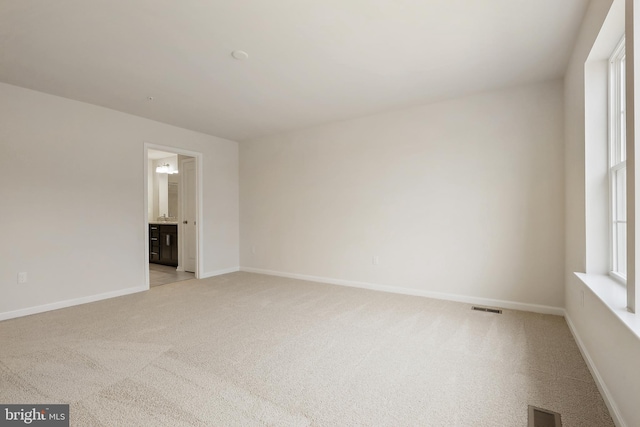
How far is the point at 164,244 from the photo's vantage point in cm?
661

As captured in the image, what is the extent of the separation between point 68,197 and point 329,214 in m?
3.48

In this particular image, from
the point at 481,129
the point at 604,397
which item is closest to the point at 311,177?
the point at 481,129

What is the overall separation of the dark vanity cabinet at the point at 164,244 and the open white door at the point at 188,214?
1.57ft

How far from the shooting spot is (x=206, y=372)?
2168 mm

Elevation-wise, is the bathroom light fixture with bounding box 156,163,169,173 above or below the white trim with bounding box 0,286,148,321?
above

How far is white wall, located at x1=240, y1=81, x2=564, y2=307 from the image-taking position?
345 centimetres

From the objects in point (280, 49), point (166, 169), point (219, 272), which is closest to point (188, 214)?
point (219, 272)

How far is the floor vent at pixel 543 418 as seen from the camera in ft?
5.38

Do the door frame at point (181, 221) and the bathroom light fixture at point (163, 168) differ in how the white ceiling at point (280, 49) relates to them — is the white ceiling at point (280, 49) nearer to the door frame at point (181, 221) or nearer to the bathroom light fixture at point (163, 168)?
the door frame at point (181, 221)

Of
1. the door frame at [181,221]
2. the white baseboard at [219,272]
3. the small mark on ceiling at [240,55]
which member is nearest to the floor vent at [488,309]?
the small mark on ceiling at [240,55]

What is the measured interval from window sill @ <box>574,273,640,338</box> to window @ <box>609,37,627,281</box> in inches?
3.8

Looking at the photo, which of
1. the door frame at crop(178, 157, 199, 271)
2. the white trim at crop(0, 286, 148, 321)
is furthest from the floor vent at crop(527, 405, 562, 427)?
the door frame at crop(178, 157, 199, 271)

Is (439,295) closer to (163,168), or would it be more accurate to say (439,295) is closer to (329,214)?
(329,214)

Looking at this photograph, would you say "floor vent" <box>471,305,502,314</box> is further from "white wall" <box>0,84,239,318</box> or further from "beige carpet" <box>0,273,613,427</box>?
"white wall" <box>0,84,239,318</box>
